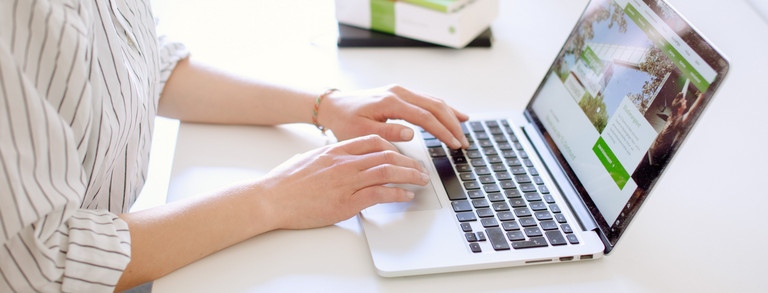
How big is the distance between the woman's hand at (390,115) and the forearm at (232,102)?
46 mm

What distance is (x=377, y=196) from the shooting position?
74 centimetres

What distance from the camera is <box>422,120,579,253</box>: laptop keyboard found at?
2.33 feet

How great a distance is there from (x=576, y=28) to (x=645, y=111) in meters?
0.23

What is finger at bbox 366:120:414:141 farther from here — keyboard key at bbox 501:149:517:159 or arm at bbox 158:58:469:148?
keyboard key at bbox 501:149:517:159

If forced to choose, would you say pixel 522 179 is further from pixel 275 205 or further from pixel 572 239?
pixel 275 205

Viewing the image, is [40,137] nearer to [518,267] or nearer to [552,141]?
[518,267]

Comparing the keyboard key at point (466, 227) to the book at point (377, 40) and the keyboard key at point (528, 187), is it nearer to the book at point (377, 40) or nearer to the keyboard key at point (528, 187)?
the keyboard key at point (528, 187)

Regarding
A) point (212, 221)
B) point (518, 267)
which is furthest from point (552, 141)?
point (212, 221)

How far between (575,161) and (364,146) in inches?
10.8

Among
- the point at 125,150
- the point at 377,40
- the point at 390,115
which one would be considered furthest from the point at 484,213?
the point at 377,40

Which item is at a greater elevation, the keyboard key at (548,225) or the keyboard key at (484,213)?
the keyboard key at (548,225)

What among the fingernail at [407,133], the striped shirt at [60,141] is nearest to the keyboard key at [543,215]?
the fingernail at [407,133]

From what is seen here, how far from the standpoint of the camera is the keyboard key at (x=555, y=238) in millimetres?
705

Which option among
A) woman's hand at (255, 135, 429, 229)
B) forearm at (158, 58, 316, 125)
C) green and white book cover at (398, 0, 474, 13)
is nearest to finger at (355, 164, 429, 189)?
woman's hand at (255, 135, 429, 229)
